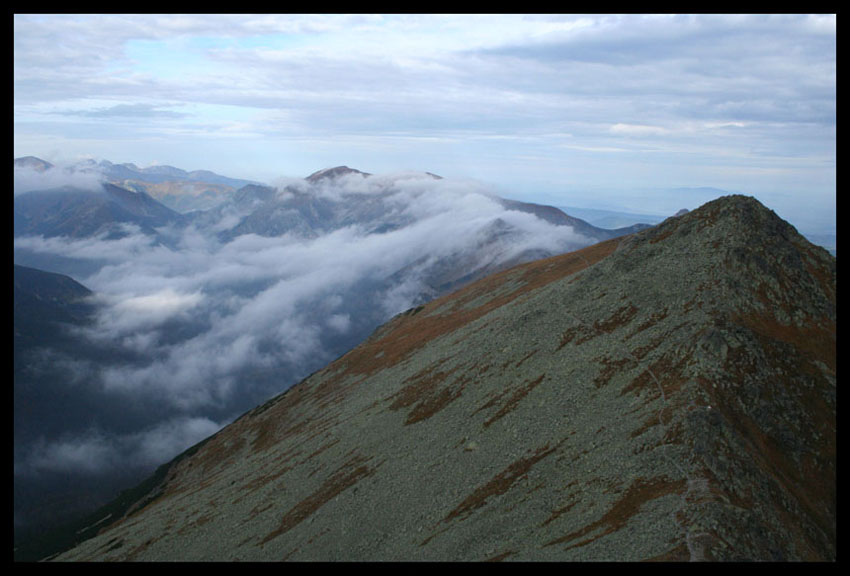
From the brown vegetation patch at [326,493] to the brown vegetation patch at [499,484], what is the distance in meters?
15.0

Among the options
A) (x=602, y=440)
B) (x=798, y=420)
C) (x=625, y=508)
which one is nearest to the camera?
(x=625, y=508)

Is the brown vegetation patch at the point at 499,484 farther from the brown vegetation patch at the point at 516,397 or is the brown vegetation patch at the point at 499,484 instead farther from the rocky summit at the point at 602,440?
the brown vegetation patch at the point at 516,397

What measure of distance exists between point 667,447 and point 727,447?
12.9ft

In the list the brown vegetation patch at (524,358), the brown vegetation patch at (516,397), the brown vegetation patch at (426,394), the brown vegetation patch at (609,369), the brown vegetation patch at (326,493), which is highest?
the brown vegetation patch at (609,369)

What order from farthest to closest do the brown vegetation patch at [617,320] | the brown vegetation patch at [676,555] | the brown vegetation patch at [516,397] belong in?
the brown vegetation patch at [617,320]
the brown vegetation patch at [516,397]
the brown vegetation patch at [676,555]

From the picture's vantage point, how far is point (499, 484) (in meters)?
41.3

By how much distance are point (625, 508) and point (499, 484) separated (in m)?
11.1

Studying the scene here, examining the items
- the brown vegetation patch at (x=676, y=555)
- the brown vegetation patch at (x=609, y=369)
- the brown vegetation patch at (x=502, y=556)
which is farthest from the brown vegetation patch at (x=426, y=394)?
the brown vegetation patch at (x=676, y=555)

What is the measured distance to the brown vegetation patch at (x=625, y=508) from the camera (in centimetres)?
3178

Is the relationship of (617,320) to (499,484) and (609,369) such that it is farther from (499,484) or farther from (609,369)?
(499,484)

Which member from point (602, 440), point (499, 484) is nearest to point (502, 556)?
point (499, 484)

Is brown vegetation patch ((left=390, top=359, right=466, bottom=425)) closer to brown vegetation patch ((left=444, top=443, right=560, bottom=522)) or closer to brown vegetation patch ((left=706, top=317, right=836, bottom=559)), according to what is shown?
brown vegetation patch ((left=444, top=443, right=560, bottom=522))

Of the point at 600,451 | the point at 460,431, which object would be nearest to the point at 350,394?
the point at 460,431

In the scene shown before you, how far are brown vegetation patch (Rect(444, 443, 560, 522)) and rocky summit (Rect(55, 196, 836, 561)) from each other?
0.60 ft
